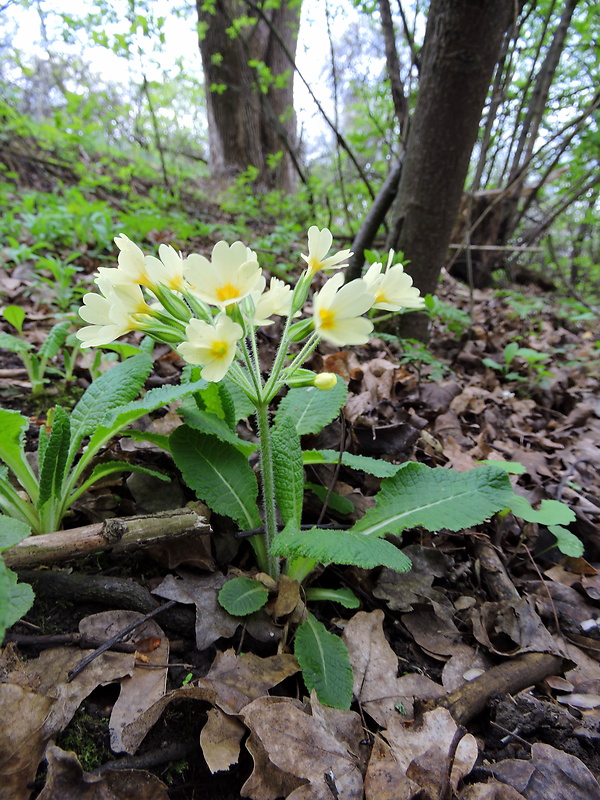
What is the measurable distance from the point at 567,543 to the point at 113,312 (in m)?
1.86

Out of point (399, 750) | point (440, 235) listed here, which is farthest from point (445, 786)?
point (440, 235)

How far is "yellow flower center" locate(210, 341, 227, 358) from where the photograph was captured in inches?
39.6

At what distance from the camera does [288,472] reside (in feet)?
4.99

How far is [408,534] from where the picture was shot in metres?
1.84

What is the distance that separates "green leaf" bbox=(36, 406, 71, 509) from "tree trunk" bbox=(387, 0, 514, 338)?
2.79 m

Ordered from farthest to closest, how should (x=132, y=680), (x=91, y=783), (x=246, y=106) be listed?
(x=246, y=106)
(x=132, y=680)
(x=91, y=783)

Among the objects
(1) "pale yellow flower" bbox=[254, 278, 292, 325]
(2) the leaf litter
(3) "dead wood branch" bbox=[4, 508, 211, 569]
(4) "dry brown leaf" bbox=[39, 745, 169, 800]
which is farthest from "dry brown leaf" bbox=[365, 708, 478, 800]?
(1) "pale yellow flower" bbox=[254, 278, 292, 325]

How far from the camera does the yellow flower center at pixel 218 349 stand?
1.01 m

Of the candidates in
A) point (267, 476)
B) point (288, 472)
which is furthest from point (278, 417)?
point (267, 476)

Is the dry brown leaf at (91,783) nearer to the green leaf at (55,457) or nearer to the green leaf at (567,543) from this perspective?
the green leaf at (55,457)

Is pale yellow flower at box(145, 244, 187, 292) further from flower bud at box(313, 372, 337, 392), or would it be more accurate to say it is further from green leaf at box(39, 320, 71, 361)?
green leaf at box(39, 320, 71, 361)

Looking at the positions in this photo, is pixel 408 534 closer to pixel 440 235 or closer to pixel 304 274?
pixel 304 274

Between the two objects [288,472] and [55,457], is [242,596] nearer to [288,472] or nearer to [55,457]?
[288,472]

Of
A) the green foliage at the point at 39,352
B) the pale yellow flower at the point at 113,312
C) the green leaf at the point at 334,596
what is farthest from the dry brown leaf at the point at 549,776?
the green foliage at the point at 39,352
